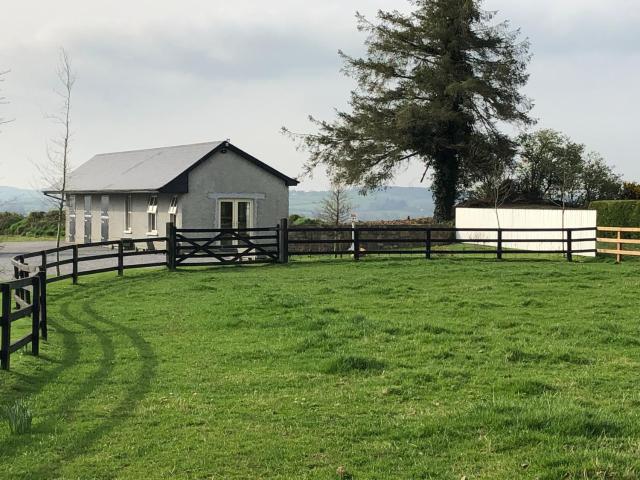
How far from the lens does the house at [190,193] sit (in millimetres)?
32062

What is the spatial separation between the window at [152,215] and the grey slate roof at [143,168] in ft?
2.71

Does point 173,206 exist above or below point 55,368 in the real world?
above

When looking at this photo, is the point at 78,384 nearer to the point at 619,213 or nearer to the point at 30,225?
the point at 619,213

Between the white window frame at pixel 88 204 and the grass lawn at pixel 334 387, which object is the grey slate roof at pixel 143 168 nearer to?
the white window frame at pixel 88 204

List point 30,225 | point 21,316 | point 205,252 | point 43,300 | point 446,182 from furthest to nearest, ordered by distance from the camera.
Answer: point 30,225 → point 446,182 → point 205,252 → point 43,300 → point 21,316

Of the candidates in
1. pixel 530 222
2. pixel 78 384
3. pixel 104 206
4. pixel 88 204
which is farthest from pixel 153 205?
pixel 78 384

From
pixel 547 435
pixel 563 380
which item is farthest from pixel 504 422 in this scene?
pixel 563 380

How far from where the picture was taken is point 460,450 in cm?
631

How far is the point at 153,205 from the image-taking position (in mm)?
33531

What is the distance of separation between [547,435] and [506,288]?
38.8ft

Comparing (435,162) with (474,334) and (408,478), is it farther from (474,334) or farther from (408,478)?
(408,478)

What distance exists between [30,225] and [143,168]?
17476mm

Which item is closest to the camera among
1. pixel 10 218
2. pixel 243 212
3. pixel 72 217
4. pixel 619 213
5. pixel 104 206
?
pixel 619 213

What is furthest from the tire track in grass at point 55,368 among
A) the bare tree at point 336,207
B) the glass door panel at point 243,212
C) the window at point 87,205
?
the bare tree at point 336,207
